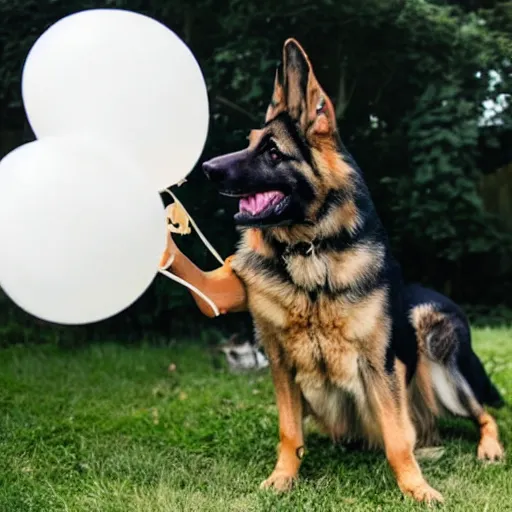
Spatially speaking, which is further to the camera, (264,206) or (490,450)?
(490,450)

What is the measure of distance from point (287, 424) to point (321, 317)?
21.1 inches

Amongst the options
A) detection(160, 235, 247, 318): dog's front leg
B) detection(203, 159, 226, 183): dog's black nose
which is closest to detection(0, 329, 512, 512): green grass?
detection(160, 235, 247, 318): dog's front leg

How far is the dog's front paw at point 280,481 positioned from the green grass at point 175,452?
0.05 m

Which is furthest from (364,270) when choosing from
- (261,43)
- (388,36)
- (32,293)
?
(388,36)

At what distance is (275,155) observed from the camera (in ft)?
8.58

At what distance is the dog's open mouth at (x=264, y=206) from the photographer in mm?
2584

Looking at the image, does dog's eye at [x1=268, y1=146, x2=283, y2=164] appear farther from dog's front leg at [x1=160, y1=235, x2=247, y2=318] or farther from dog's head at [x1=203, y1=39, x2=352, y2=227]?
dog's front leg at [x1=160, y1=235, x2=247, y2=318]

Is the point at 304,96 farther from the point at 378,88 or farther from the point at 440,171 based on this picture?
the point at 378,88

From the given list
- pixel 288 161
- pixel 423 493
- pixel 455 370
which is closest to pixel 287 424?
pixel 423 493

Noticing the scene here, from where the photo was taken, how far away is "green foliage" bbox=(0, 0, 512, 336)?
5480 mm

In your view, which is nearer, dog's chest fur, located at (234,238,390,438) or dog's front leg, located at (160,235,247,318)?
dog's chest fur, located at (234,238,390,438)

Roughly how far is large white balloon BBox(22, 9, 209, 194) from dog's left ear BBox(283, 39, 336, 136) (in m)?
0.35

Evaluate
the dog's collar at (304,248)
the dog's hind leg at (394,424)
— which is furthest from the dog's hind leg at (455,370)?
the dog's collar at (304,248)

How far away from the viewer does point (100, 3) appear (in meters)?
5.14
